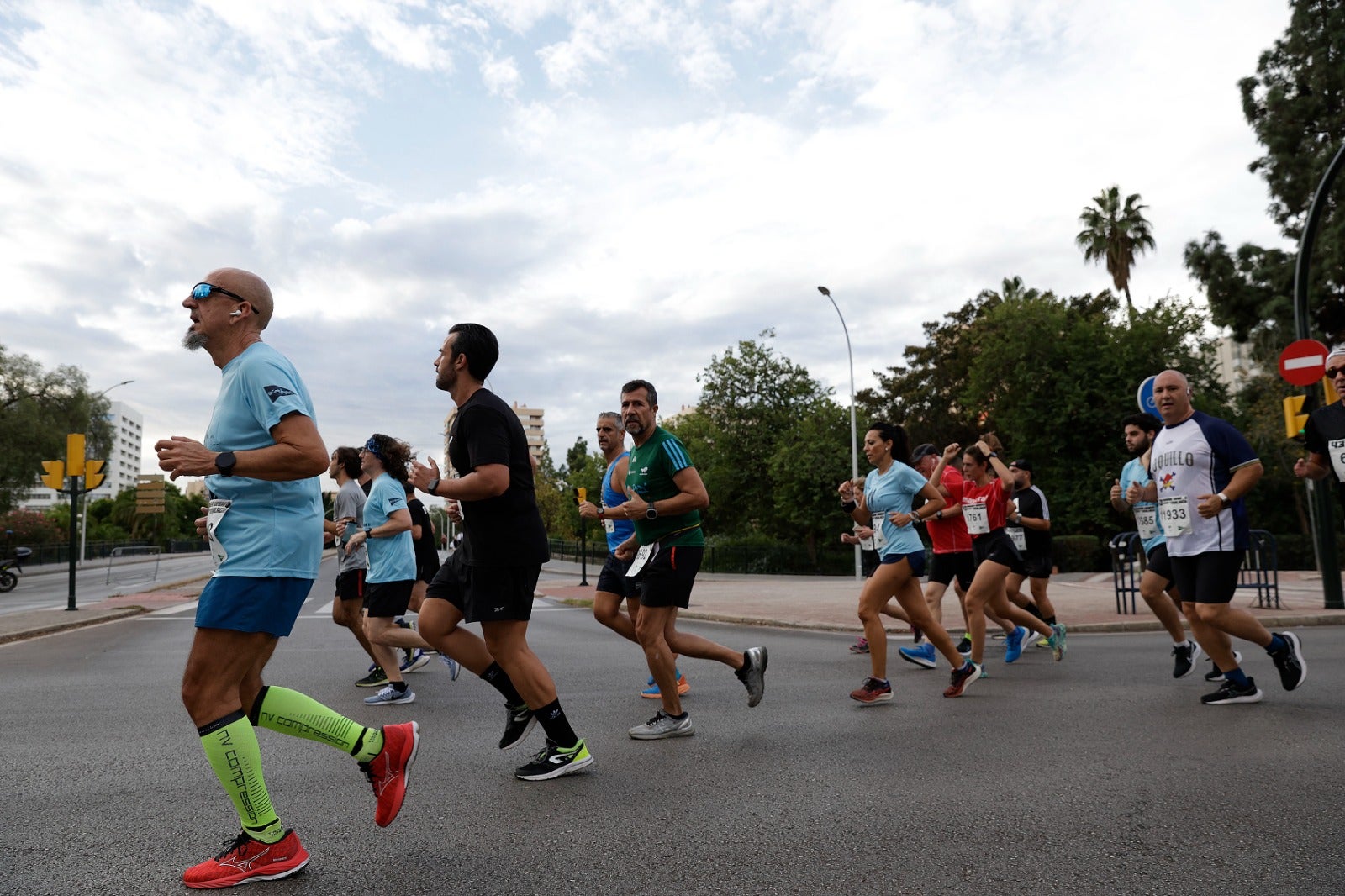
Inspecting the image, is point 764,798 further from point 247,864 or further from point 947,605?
point 947,605

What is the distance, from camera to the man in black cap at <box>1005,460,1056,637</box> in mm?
8836

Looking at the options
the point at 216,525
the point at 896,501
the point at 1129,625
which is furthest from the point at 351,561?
the point at 1129,625

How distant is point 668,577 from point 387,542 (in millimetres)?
2811

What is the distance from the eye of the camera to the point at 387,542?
6945mm

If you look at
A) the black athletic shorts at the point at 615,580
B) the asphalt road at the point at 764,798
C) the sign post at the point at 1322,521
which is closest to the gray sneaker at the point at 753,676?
the asphalt road at the point at 764,798

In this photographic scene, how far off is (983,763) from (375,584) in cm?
445

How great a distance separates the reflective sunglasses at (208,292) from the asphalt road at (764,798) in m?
1.88

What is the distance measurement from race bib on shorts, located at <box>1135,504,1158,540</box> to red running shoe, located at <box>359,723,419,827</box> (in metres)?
6.11

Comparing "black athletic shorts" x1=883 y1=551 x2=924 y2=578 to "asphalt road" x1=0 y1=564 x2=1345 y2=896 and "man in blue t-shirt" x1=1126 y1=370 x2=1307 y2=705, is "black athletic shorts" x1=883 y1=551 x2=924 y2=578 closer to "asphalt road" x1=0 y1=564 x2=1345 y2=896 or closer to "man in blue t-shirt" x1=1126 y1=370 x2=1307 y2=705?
"asphalt road" x1=0 y1=564 x2=1345 y2=896

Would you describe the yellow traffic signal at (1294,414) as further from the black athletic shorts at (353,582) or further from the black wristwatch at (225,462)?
the black wristwatch at (225,462)

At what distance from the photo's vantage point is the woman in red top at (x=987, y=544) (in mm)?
7125

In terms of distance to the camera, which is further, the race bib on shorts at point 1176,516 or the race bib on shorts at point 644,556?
the race bib on shorts at point 1176,516

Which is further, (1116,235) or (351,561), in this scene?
(1116,235)

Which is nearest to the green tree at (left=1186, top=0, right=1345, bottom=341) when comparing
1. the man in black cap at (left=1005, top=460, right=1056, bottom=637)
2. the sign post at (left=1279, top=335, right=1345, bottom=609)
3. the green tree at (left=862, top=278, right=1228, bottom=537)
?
the green tree at (left=862, top=278, right=1228, bottom=537)
